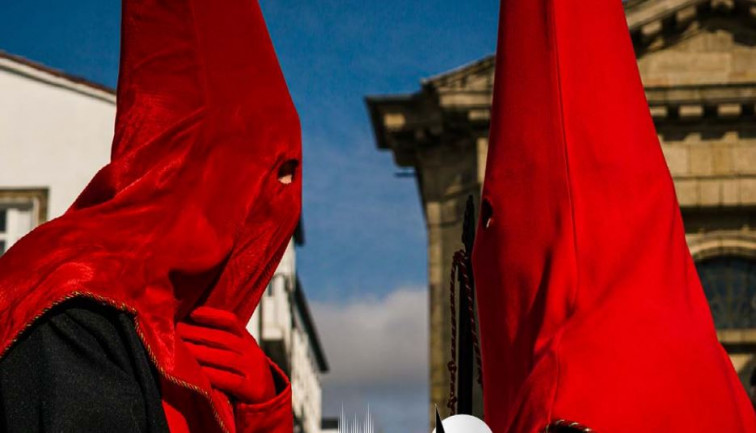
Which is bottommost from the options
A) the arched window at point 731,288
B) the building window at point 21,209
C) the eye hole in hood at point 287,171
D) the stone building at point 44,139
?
the eye hole in hood at point 287,171

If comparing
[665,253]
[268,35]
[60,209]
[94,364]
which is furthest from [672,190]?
[60,209]

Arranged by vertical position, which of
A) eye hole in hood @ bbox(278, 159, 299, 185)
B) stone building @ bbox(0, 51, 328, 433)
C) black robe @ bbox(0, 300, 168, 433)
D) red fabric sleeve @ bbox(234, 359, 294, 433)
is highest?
stone building @ bbox(0, 51, 328, 433)

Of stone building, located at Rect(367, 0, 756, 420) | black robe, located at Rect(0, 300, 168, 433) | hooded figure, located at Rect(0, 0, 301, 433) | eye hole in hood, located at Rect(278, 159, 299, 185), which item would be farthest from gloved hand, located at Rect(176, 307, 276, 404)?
stone building, located at Rect(367, 0, 756, 420)

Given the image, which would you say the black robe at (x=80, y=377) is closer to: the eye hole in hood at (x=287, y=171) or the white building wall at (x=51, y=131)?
the eye hole in hood at (x=287, y=171)

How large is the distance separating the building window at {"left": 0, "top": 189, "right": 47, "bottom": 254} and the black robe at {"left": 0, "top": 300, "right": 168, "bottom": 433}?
1505cm

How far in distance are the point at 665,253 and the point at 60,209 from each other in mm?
14979

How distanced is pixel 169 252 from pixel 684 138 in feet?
59.4

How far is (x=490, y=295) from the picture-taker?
3.70 m

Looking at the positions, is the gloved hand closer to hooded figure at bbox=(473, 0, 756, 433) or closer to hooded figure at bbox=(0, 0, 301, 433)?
hooded figure at bbox=(0, 0, 301, 433)

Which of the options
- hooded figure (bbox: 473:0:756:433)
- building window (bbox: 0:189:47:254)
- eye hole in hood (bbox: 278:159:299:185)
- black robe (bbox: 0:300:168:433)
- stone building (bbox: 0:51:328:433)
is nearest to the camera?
black robe (bbox: 0:300:168:433)

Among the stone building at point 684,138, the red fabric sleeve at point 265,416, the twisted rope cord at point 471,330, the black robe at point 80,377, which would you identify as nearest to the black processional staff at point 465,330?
the twisted rope cord at point 471,330

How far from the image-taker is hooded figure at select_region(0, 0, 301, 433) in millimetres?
3055

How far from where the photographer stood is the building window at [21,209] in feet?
58.6

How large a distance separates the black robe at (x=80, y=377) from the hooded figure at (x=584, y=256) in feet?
2.87
